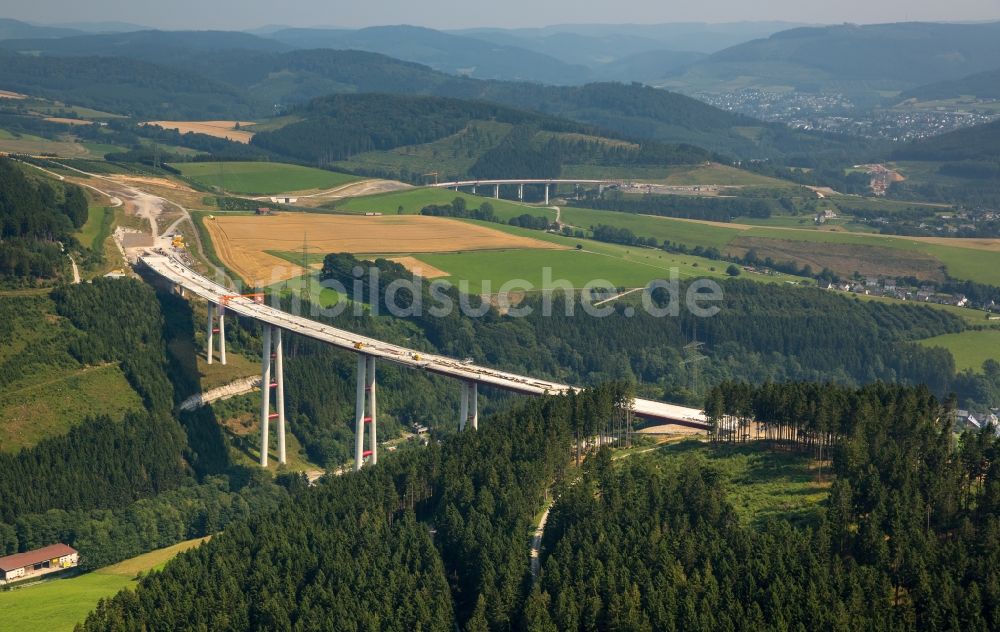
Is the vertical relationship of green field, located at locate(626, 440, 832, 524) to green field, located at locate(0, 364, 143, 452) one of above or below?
above

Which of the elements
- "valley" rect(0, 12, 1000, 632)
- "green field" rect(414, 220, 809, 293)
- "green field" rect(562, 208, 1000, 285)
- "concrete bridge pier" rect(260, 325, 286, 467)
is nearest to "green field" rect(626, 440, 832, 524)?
"valley" rect(0, 12, 1000, 632)

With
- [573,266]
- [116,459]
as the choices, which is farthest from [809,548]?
[573,266]

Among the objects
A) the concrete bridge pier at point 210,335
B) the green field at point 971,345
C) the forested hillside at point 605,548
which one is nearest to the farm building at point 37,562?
the forested hillside at point 605,548

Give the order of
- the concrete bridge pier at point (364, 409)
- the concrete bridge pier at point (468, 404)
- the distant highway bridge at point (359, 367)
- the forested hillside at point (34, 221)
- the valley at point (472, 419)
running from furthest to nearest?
the forested hillside at point (34, 221), the concrete bridge pier at point (364, 409), the concrete bridge pier at point (468, 404), the distant highway bridge at point (359, 367), the valley at point (472, 419)

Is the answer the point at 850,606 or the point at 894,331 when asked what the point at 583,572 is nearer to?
the point at 850,606

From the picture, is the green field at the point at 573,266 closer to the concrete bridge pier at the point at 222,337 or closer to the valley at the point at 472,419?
the valley at the point at 472,419

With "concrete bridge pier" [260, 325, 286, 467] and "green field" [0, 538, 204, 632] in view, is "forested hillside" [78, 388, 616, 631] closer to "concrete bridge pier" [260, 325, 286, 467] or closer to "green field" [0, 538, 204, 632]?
"green field" [0, 538, 204, 632]
